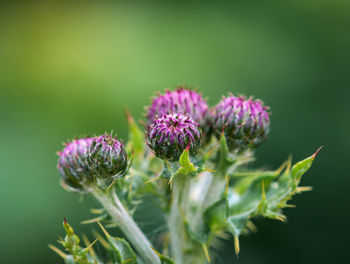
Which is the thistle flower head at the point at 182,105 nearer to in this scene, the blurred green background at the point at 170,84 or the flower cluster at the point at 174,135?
the flower cluster at the point at 174,135

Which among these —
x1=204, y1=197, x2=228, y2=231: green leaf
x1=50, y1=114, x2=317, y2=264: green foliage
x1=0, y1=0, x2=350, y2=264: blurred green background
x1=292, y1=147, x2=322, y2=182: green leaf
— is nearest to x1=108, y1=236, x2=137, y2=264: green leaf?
x1=50, y1=114, x2=317, y2=264: green foliage

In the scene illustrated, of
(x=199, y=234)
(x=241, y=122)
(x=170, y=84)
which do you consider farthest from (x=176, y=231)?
(x=170, y=84)

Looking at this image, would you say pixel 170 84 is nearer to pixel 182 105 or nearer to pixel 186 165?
pixel 182 105

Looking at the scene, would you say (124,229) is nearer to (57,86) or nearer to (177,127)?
(177,127)

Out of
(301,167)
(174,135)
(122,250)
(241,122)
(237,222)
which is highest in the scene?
(174,135)

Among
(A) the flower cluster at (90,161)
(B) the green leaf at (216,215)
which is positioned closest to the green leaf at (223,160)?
(B) the green leaf at (216,215)

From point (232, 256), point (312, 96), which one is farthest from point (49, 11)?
point (232, 256)

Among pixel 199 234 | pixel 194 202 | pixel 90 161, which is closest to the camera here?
pixel 90 161
